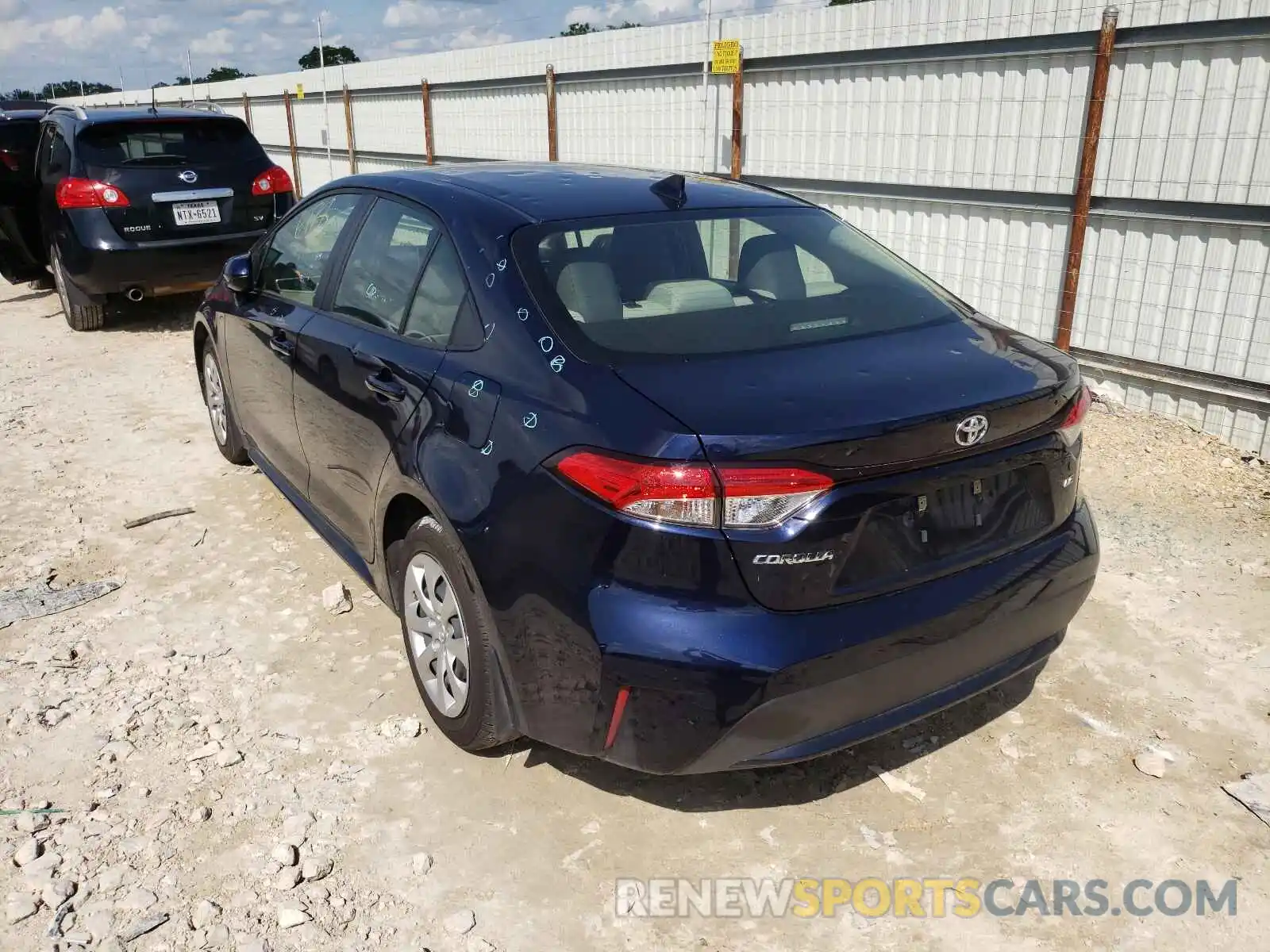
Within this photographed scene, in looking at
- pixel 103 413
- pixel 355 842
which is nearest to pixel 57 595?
pixel 355 842

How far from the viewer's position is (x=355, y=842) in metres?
2.65

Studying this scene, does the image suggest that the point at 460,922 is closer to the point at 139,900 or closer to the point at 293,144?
the point at 139,900

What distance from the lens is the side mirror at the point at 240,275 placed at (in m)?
4.33

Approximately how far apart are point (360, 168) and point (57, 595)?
1364 centimetres

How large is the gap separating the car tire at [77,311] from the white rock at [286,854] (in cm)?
761

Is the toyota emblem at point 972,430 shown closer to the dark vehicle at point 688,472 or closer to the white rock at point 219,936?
the dark vehicle at point 688,472

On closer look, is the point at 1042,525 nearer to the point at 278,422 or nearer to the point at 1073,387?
the point at 1073,387

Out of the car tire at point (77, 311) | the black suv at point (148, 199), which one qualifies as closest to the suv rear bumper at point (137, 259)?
the black suv at point (148, 199)

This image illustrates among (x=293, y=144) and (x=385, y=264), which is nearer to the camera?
(x=385, y=264)

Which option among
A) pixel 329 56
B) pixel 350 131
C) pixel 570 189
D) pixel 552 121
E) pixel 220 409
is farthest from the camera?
pixel 329 56

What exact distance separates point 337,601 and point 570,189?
1.88 meters

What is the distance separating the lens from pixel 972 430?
234 centimetres

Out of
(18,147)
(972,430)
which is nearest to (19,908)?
(972,430)

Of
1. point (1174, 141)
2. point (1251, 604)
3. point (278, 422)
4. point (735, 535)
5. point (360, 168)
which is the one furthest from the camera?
point (360, 168)
